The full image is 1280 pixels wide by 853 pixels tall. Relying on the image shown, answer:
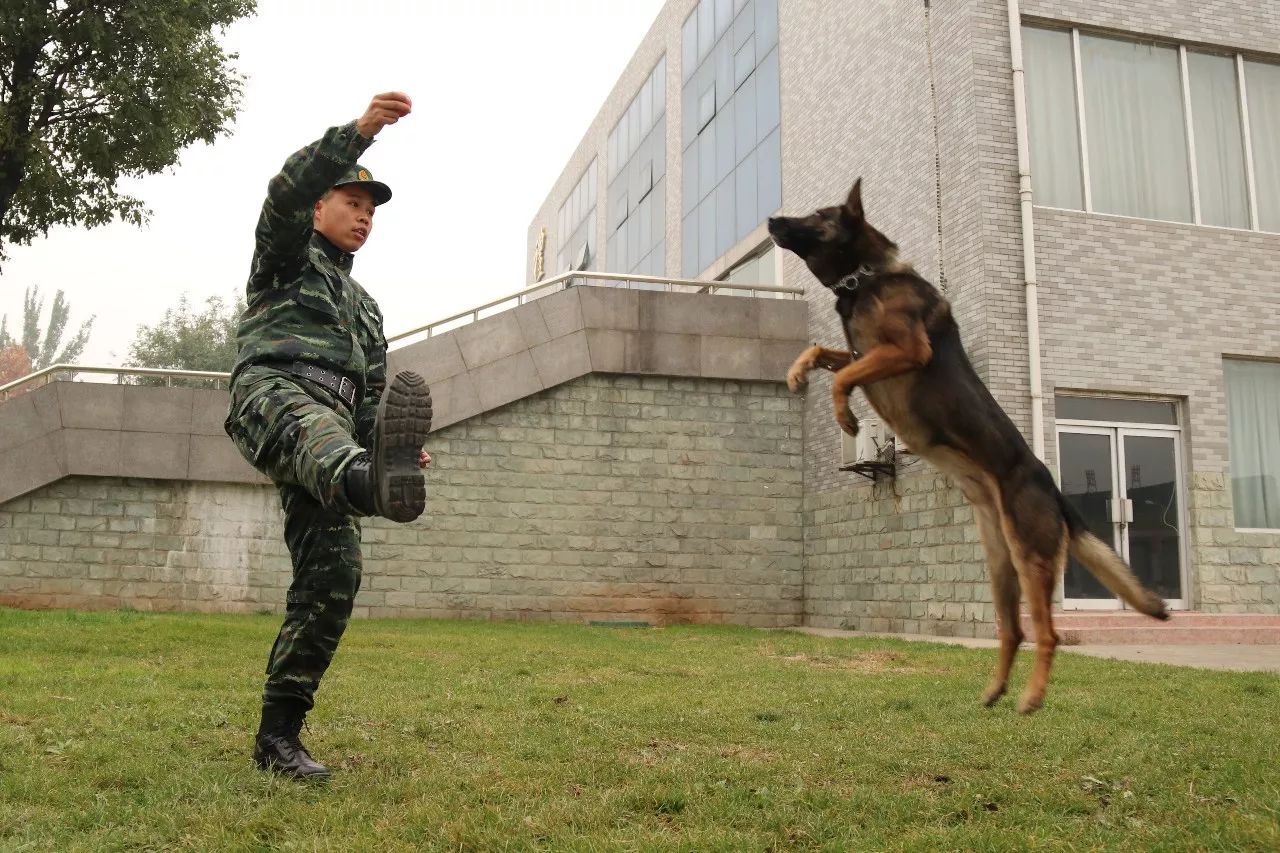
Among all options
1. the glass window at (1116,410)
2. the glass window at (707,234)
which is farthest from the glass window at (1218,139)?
the glass window at (707,234)

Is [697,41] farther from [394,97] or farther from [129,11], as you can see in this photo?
[394,97]

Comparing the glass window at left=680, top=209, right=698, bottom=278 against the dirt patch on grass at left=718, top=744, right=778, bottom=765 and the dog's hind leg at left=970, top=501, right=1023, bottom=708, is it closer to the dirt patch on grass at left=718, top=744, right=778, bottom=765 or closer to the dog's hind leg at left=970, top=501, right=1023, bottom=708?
the dirt patch on grass at left=718, top=744, right=778, bottom=765

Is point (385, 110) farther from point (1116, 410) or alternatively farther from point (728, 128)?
point (728, 128)

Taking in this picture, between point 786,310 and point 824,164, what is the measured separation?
2.43 meters

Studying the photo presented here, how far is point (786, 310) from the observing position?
16.5m

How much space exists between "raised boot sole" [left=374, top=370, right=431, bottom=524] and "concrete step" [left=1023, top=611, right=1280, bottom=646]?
9318 millimetres

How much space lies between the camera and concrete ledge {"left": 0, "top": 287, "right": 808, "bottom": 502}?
14.7 metres

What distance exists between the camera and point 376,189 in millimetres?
4445

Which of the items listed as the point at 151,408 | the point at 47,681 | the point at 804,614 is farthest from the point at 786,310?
the point at 47,681

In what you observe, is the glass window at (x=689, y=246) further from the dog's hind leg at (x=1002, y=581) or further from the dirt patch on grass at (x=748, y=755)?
the dog's hind leg at (x=1002, y=581)

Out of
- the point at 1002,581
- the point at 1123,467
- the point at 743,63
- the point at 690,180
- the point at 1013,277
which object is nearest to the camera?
the point at 1002,581

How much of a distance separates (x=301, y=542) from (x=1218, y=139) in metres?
14.8

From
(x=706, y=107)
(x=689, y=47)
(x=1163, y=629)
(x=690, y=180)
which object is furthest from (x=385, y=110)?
(x=689, y=47)

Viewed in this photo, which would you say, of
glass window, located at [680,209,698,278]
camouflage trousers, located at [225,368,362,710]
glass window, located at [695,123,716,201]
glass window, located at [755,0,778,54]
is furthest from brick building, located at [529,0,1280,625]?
camouflage trousers, located at [225,368,362,710]
